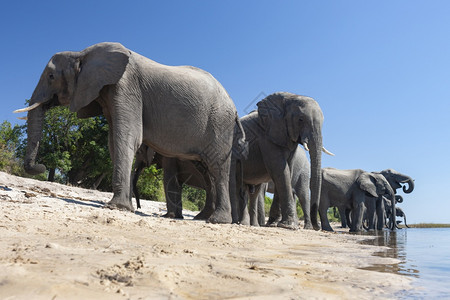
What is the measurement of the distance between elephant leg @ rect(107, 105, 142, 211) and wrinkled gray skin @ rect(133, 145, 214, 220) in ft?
8.00

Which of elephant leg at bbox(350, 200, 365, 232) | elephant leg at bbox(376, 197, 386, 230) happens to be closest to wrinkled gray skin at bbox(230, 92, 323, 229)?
elephant leg at bbox(350, 200, 365, 232)

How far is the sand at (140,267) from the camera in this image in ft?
8.20

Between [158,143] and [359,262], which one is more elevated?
[158,143]

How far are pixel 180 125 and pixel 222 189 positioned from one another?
1743mm

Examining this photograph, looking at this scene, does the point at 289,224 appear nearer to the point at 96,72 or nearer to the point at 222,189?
the point at 222,189

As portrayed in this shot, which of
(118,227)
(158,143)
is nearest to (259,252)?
(118,227)

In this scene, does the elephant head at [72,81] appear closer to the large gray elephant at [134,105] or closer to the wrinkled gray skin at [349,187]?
the large gray elephant at [134,105]

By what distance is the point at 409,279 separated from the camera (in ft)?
12.0

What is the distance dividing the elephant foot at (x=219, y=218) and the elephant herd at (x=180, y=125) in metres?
0.02

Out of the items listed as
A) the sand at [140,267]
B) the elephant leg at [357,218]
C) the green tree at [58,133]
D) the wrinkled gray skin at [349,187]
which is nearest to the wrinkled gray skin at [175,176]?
the sand at [140,267]

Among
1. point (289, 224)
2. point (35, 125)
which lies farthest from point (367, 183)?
point (35, 125)

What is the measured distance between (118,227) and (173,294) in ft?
9.50

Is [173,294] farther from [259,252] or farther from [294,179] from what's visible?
[294,179]

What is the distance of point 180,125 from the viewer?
27.7 ft
